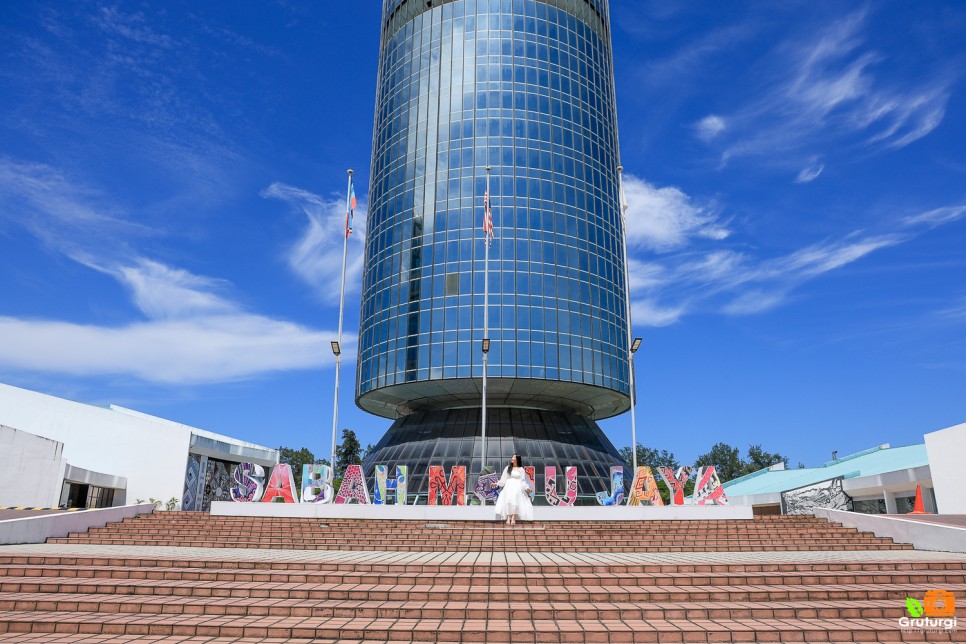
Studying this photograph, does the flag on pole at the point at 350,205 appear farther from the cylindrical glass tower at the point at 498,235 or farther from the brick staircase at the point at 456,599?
the brick staircase at the point at 456,599

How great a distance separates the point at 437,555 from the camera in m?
14.0

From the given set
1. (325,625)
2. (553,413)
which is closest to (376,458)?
(553,413)

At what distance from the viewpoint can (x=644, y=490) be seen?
28.2 meters

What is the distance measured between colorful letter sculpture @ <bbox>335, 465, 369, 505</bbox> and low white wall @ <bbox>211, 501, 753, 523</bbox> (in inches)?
140

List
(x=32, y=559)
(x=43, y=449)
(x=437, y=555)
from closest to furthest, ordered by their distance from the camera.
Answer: (x=32, y=559) < (x=437, y=555) < (x=43, y=449)

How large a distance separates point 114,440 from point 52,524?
2382 cm

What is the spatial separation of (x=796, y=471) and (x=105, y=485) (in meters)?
56.8

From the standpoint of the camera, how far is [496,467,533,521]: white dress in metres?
20.6

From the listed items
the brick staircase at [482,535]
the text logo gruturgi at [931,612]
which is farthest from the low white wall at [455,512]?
the text logo gruturgi at [931,612]

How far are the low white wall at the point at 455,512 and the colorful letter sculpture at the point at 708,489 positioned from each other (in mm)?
2193

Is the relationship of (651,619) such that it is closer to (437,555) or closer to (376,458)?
(437,555)

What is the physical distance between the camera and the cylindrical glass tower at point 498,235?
1877 inches

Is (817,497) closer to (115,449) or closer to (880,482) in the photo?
(880,482)

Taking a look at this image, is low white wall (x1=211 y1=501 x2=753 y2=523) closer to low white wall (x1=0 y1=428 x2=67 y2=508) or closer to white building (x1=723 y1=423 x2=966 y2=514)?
low white wall (x1=0 y1=428 x2=67 y2=508)
